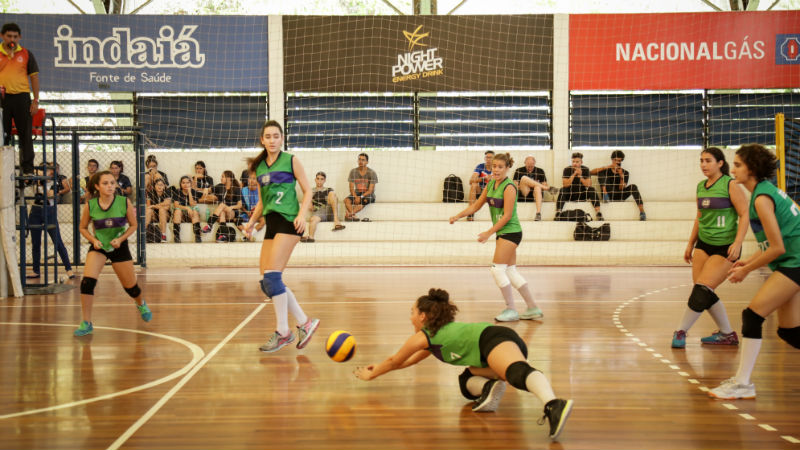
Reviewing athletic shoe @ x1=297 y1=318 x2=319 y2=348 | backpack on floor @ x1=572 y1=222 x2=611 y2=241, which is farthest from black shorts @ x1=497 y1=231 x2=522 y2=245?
backpack on floor @ x1=572 y1=222 x2=611 y2=241

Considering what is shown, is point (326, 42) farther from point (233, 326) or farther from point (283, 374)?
point (283, 374)

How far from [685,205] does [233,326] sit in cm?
1086

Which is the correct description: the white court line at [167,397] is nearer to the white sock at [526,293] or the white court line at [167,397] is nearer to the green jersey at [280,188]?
the green jersey at [280,188]

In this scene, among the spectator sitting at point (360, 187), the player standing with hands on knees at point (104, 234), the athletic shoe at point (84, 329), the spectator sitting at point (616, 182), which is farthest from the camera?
the spectator sitting at point (616, 182)

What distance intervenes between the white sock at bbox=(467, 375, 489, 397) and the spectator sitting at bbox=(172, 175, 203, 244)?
10.6 meters

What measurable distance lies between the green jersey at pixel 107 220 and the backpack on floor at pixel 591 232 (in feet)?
30.7

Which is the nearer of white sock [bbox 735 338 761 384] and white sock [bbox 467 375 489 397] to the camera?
white sock [bbox 467 375 489 397]

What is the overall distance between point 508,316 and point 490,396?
3.26 metres

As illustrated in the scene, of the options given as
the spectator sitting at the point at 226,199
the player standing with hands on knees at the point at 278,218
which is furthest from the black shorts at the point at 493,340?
the spectator sitting at the point at 226,199

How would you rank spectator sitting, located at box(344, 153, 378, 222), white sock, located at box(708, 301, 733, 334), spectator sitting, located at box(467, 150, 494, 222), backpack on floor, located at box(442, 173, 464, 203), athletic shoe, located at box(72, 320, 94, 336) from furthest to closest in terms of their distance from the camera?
backpack on floor, located at box(442, 173, 464, 203) < spectator sitting, located at box(344, 153, 378, 222) < spectator sitting, located at box(467, 150, 494, 222) < athletic shoe, located at box(72, 320, 94, 336) < white sock, located at box(708, 301, 733, 334)

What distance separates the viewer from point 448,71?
1575 cm

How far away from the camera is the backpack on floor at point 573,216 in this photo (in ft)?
46.6

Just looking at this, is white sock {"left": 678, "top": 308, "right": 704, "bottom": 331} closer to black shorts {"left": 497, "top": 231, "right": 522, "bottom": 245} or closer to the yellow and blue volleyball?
black shorts {"left": 497, "top": 231, "right": 522, "bottom": 245}

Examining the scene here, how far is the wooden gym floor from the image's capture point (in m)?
3.72
